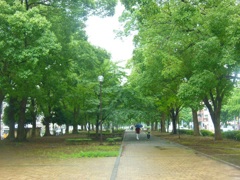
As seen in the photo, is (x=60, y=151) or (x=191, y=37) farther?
(x=60, y=151)

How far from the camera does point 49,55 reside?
770 inches

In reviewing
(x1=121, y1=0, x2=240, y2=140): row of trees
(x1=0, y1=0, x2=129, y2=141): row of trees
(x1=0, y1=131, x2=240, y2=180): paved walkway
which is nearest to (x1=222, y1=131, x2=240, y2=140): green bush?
(x1=121, y1=0, x2=240, y2=140): row of trees

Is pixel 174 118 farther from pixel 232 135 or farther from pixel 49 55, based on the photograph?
pixel 49 55

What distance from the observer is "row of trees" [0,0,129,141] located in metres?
14.1

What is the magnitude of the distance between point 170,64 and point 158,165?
832 cm

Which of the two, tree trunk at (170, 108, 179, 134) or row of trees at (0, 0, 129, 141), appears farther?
tree trunk at (170, 108, 179, 134)

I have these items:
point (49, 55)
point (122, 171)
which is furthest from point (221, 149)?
Answer: point (49, 55)

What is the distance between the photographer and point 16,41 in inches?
551

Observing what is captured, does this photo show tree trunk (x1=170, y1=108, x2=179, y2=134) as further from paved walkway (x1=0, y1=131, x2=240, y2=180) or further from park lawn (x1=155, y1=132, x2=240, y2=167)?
paved walkway (x1=0, y1=131, x2=240, y2=180)

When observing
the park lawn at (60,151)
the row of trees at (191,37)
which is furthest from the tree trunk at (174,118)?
the park lawn at (60,151)

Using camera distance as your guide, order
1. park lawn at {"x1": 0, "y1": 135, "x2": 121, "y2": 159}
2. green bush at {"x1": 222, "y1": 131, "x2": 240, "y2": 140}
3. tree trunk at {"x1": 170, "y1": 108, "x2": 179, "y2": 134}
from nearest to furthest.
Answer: park lawn at {"x1": 0, "y1": 135, "x2": 121, "y2": 159} < green bush at {"x1": 222, "y1": 131, "x2": 240, "y2": 140} < tree trunk at {"x1": 170, "y1": 108, "x2": 179, "y2": 134}

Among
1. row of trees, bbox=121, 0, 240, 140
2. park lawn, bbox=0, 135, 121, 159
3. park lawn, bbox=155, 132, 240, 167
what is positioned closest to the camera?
row of trees, bbox=121, 0, 240, 140

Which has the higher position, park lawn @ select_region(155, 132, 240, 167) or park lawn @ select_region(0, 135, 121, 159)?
park lawn @ select_region(0, 135, 121, 159)

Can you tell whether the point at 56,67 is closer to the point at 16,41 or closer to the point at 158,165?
the point at 16,41
